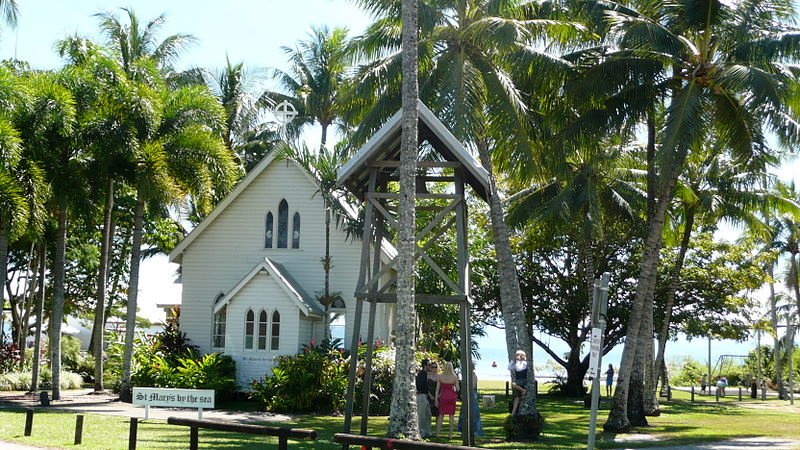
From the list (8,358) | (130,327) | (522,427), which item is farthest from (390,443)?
(8,358)

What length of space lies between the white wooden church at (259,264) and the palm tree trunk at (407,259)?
45.9ft

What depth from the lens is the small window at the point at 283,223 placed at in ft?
107

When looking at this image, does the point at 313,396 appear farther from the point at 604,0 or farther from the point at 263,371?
the point at 604,0

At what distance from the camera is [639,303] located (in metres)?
23.1

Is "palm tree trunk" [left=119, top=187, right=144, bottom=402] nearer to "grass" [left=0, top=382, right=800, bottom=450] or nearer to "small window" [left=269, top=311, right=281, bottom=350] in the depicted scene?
"grass" [left=0, top=382, right=800, bottom=450]

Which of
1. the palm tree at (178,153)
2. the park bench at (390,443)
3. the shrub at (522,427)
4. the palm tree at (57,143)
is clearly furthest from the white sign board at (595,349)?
the palm tree at (57,143)

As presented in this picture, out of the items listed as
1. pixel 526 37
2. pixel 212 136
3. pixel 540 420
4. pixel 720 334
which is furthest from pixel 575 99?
pixel 720 334

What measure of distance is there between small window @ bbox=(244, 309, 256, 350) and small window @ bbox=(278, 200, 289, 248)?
3057 millimetres

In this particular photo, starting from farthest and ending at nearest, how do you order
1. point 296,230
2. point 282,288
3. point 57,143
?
point 296,230 < point 282,288 < point 57,143

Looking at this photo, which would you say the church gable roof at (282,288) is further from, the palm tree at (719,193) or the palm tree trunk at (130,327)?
the palm tree at (719,193)

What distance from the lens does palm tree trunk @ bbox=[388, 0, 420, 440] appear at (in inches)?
632

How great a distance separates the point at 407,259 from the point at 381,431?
6798mm

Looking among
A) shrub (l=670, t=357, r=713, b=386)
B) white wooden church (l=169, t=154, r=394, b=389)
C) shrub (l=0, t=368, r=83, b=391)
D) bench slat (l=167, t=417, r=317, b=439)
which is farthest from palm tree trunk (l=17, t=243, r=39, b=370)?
shrub (l=670, t=357, r=713, b=386)

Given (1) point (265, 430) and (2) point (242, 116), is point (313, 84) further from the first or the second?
(1) point (265, 430)
